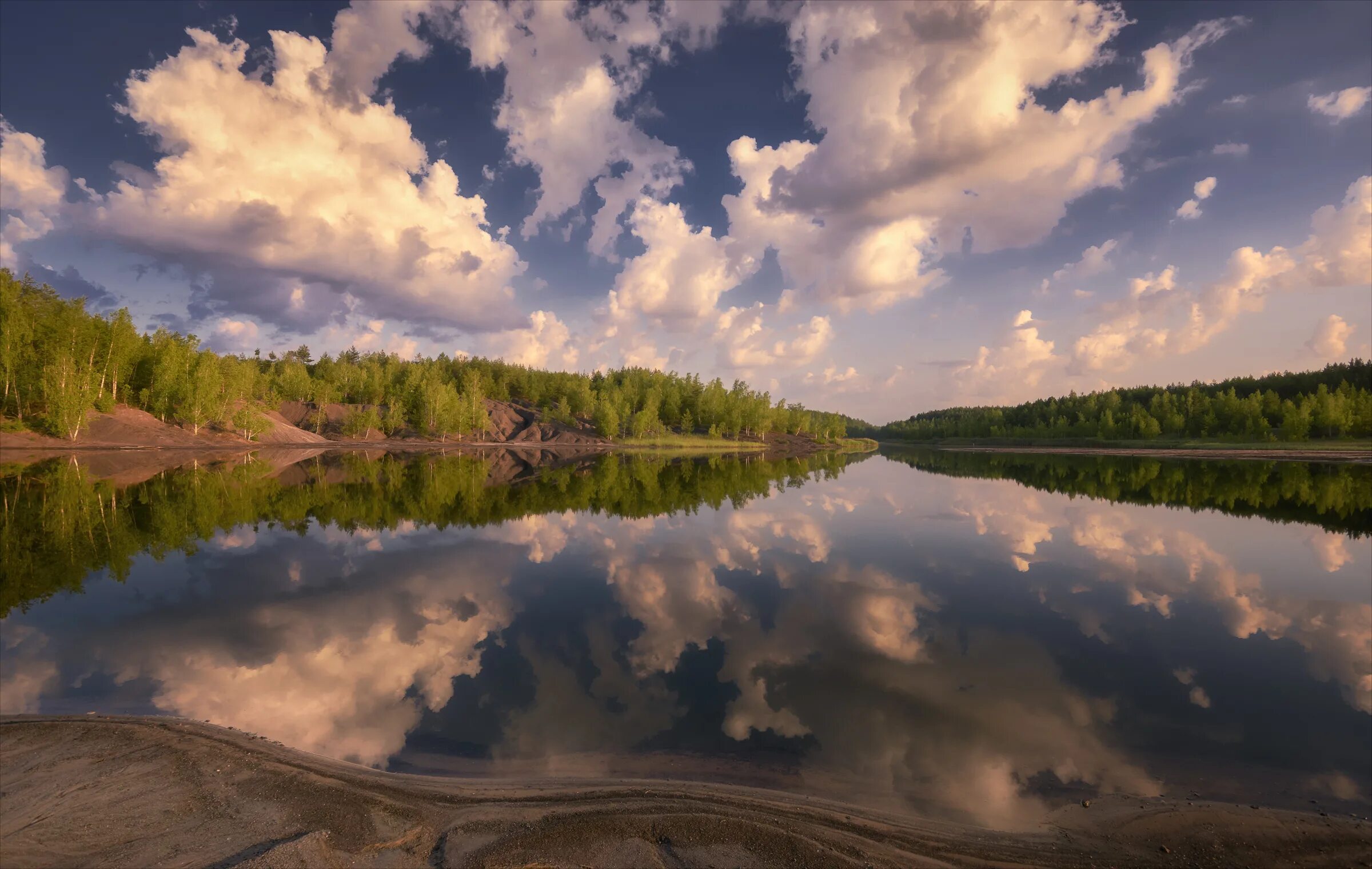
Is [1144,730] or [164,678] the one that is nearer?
[1144,730]

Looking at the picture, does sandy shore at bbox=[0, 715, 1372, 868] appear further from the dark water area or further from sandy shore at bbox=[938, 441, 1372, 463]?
sandy shore at bbox=[938, 441, 1372, 463]

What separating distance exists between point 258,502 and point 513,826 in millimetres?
40742

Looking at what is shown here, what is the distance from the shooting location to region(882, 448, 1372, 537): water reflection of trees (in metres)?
38.8

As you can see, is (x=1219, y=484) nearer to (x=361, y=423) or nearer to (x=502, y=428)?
(x=502, y=428)

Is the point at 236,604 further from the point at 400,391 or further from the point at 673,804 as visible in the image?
the point at 400,391

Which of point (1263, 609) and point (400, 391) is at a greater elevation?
point (400, 391)

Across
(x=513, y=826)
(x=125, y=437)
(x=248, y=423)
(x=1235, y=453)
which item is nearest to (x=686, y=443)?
(x=248, y=423)

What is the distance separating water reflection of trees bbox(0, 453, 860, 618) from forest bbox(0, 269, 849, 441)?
28.9 meters

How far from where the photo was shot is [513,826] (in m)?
7.29

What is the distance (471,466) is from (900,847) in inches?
2929

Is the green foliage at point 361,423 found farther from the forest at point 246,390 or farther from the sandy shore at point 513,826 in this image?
the sandy shore at point 513,826

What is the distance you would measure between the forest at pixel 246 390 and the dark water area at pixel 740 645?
6831cm

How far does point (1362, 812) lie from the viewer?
316 inches

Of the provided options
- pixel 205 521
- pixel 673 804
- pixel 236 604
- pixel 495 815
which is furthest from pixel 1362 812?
pixel 205 521
